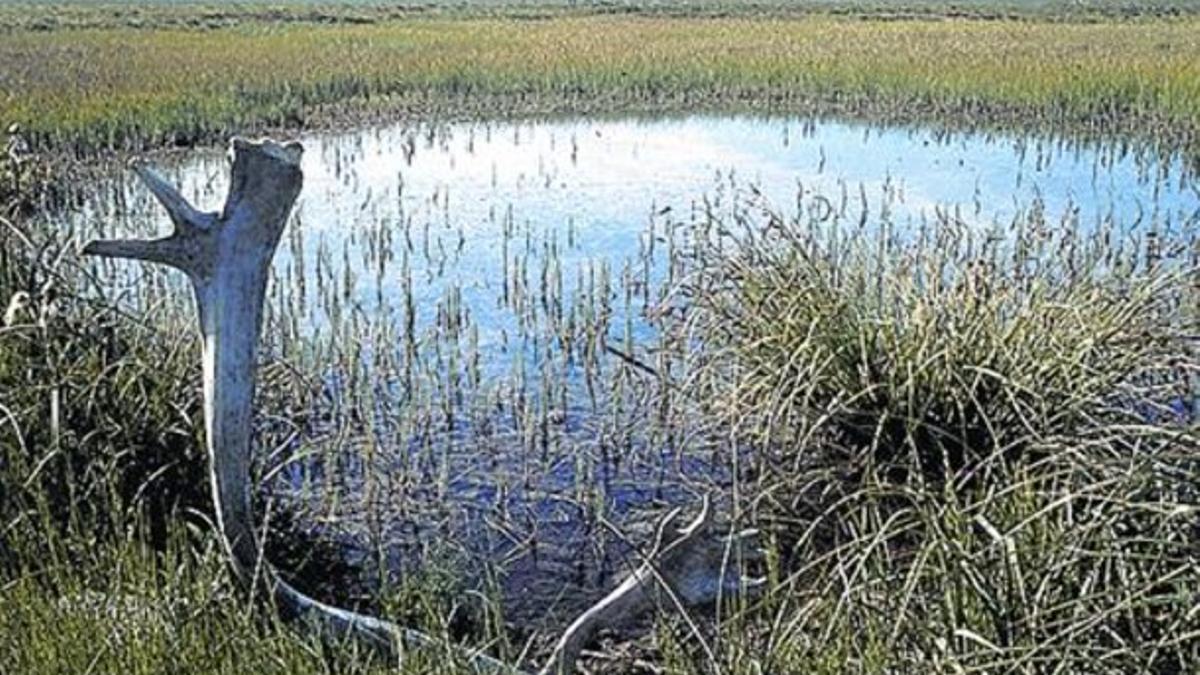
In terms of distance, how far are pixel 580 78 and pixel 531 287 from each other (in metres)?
11.0

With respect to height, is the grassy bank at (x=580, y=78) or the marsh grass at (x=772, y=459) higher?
the grassy bank at (x=580, y=78)

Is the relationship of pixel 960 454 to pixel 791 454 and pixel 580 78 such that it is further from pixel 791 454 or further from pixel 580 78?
pixel 580 78

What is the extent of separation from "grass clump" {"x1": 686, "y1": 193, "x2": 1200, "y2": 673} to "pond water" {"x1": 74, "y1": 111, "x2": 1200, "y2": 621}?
53cm

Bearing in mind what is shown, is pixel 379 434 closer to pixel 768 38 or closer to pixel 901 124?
pixel 901 124

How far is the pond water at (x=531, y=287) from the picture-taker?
198 inches

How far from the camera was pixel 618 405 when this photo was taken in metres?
5.93

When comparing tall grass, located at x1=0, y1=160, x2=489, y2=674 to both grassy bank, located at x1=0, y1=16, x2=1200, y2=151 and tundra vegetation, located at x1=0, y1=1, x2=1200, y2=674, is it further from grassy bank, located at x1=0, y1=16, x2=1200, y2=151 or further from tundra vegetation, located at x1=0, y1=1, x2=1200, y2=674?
grassy bank, located at x1=0, y1=16, x2=1200, y2=151

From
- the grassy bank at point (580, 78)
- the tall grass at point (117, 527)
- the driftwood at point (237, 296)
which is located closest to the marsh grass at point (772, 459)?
the tall grass at point (117, 527)

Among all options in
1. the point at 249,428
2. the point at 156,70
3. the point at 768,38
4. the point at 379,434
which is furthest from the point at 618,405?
the point at 768,38

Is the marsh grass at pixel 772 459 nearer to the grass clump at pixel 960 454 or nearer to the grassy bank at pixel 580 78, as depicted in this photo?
the grass clump at pixel 960 454

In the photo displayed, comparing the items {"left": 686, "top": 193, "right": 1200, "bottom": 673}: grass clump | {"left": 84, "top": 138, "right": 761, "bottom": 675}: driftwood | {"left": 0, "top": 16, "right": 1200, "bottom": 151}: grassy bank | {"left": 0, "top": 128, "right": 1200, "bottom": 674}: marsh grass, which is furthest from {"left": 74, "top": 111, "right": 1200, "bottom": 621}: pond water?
{"left": 0, "top": 16, "right": 1200, "bottom": 151}: grassy bank

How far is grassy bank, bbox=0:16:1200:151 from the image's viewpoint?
1427cm

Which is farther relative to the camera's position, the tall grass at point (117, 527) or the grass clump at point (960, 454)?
the tall grass at point (117, 527)

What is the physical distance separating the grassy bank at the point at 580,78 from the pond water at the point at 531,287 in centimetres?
128
